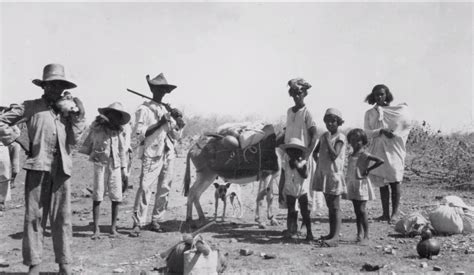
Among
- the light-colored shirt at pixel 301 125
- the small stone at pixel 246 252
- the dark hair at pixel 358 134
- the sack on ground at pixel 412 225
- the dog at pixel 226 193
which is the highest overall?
the light-colored shirt at pixel 301 125

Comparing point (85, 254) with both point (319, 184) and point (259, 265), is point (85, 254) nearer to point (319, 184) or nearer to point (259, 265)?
point (259, 265)

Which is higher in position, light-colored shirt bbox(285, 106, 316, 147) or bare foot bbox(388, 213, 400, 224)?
light-colored shirt bbox(285, 106, 316, 147)

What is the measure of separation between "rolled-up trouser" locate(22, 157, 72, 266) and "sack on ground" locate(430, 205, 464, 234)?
17.7 feet

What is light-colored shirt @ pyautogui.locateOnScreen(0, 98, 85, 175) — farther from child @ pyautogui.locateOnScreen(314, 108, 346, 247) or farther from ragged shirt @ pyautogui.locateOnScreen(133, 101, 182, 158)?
child @ pyautogui.locateOnScreen(314, 108, 346, 247)

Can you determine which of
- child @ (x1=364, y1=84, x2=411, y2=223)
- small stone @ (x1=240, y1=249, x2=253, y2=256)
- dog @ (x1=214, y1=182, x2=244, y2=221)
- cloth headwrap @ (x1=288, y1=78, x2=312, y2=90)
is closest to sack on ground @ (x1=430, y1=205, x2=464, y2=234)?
child @ (x1=364, y1=84, x2=411, y2=223)

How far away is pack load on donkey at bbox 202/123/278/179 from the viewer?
7.71 m

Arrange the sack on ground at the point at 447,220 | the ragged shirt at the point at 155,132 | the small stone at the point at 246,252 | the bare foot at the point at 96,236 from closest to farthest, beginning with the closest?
the small stone at the point at 246,252 → the bare foot at the point at 96,236 → the sack on ground at the point at 447,220 → the ragged shirt at the point at 155,132

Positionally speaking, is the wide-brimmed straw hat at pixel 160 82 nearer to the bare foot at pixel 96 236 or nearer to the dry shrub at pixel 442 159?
the bare foot at pixel 96 236

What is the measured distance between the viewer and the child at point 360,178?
672 cm

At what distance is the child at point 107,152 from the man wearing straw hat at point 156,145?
0.42m

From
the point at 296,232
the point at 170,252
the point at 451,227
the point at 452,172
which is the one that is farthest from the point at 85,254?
the point at 452,172

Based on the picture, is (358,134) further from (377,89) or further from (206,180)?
(206,180)

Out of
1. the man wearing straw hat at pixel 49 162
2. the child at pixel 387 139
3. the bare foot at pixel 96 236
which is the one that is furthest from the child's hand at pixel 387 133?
the man wearing straw hat at pixel 49 162

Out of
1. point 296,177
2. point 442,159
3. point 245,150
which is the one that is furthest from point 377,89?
point 442,159
